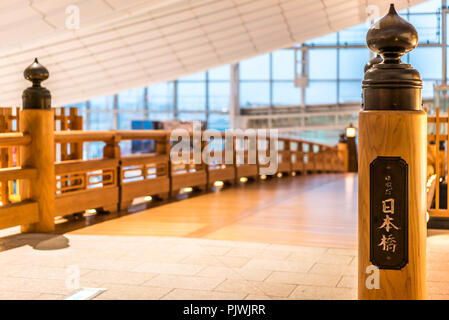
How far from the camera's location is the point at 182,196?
792 centimetres

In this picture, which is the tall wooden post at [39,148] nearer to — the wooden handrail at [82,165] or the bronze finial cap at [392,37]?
the wooden handrail at [82,165]

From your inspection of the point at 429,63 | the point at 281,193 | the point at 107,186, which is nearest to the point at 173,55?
the point at 429,63

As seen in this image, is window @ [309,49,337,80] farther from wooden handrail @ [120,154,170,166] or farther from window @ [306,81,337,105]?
wooden handrail @ [120,154,170,166]

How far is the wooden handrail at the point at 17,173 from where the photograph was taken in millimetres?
4555

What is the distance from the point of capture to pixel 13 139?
4.69 meters

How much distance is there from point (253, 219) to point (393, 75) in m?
3.83

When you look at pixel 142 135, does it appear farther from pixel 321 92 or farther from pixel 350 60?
pixel 321 92

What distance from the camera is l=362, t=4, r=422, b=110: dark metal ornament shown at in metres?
2.19

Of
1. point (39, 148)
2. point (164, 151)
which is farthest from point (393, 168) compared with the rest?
point (164, 151)

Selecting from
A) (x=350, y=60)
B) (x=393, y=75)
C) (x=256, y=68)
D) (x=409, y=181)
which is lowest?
(x=409, y=181)

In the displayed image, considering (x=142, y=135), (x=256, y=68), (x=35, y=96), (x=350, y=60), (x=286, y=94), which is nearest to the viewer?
(x=35, y=96)

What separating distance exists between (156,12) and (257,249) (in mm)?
19151

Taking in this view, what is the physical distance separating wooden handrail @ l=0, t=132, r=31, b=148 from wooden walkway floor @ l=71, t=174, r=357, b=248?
0.84m

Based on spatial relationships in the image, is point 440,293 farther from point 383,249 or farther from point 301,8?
point 301,8
